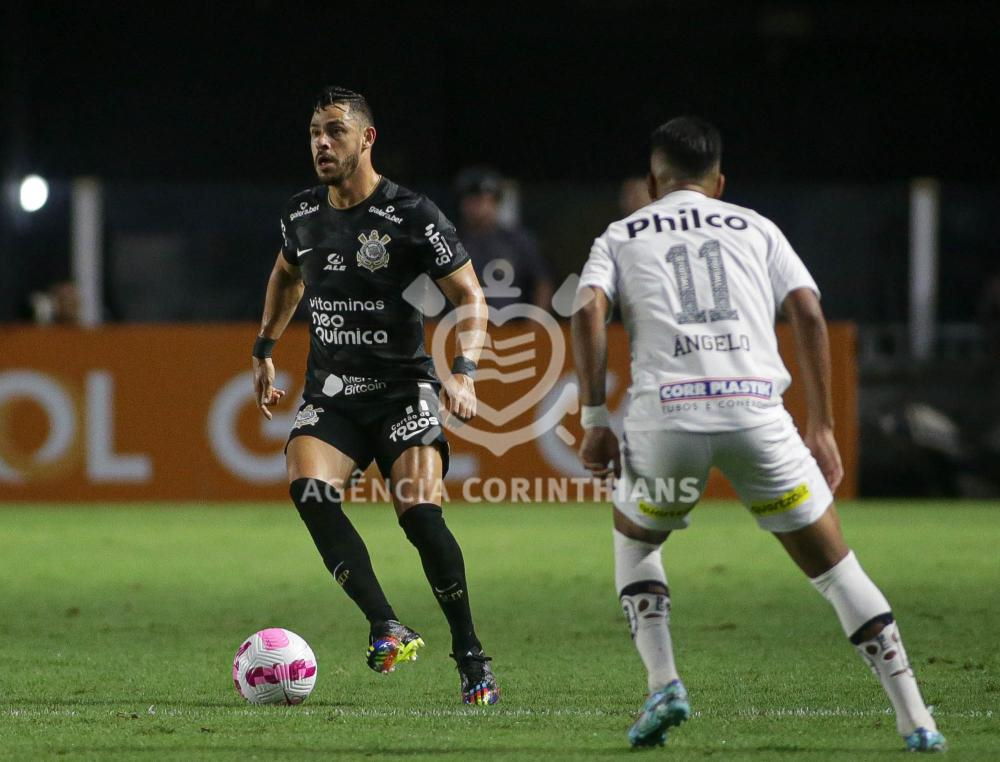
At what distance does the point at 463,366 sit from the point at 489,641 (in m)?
1.67

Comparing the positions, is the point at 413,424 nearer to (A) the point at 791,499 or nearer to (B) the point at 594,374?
(B) the point at 594,374

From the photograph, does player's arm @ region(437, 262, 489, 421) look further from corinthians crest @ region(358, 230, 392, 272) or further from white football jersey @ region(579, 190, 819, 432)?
white football jersey @ region(579, 190, 819, 432)

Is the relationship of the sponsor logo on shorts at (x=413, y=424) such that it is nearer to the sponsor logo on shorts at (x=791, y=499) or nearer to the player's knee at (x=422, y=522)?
the player's knee at (x=422, y=522)

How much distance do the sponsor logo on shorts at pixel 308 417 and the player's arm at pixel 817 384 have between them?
2.34 meters

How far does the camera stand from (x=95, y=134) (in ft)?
67.5

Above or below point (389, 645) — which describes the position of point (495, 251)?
above

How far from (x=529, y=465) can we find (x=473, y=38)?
836cm

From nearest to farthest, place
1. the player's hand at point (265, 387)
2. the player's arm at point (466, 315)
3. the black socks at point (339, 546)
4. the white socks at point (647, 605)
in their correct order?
the white socks at point (647, 605)
the black socks at point (339, 546)
the player's arm at point (466, 315)
the player's hand at point (265, 387)

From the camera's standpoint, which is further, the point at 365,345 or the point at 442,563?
the point at 365,345

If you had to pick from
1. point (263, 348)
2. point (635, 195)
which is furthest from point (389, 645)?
point (635, 195)

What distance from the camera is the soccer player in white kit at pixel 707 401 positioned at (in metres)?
5.32

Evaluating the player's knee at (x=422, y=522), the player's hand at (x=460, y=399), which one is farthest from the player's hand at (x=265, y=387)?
the player's hand at (x=460, y=399)

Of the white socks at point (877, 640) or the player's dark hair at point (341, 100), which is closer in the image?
the white socks at point (877, 640)

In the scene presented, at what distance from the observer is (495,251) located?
13.8m
